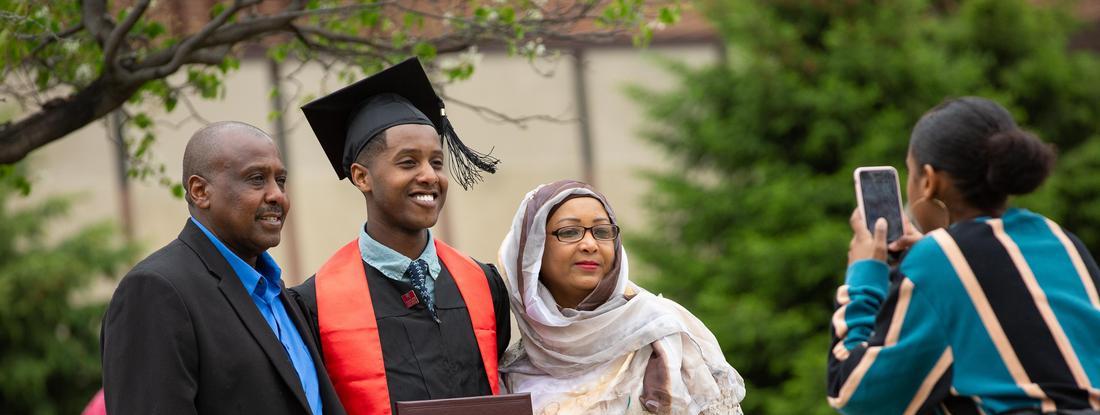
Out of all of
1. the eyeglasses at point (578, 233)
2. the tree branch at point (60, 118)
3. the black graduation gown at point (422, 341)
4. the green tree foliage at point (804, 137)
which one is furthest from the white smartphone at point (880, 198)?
the green tree foliage at point (804, 137)

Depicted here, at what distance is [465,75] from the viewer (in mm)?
5859

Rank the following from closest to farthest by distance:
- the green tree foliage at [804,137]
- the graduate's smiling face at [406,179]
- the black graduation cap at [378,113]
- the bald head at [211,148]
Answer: the bald head at [211,148] < the graduate's smiling face at [406,179] < the black graduation cap at [378,113] < the green tree foliage at [804,137]

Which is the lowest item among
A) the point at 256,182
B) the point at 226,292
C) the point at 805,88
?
the point at 805,88

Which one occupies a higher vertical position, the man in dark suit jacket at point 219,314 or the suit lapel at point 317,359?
the man in dark suit jacket at point 219,314

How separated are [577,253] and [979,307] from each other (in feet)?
3.94

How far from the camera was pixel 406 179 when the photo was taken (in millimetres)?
4203

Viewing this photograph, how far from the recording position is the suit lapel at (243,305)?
3590 millimetres

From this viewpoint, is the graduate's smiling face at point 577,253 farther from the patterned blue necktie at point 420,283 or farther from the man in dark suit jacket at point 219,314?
the man in dark suit jacket at point 219,314

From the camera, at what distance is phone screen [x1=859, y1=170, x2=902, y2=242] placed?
4277 mm

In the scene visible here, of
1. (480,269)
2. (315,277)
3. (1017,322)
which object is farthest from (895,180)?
(315,277)

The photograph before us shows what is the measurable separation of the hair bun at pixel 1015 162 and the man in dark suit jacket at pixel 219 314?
1.90 metres

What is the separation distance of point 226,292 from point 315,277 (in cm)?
72

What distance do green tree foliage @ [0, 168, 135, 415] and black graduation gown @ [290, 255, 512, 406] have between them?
8032mm

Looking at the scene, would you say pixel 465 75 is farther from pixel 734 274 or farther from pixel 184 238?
pixel 734 274
